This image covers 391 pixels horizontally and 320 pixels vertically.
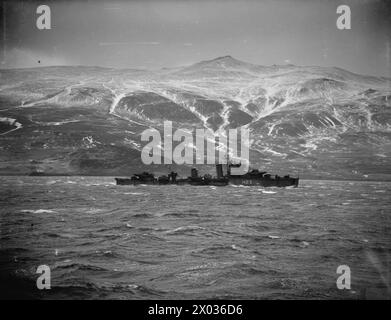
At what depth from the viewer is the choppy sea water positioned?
36.4 metres

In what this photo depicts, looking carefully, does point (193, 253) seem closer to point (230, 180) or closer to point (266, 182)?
point (266, 182)

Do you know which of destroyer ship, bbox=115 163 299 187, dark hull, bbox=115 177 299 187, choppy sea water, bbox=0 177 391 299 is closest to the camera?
choppy sea water, bbox=0 177 391 299

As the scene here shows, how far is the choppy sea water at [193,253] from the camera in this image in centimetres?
3638

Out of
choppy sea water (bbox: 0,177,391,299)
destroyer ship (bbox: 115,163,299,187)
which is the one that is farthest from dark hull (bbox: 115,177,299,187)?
choppy sea water (bbox: 0,177,391,299)

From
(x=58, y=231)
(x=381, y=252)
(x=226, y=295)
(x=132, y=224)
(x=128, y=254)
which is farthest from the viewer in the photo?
(x=132, y=224)

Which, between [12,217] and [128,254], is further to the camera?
[12,217]

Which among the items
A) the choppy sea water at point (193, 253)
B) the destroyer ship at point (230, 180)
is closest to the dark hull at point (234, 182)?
the destroyer ship at point (230, 180)

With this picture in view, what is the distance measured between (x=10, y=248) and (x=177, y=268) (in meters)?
18.0

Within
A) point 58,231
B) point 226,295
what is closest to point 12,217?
point 58,231

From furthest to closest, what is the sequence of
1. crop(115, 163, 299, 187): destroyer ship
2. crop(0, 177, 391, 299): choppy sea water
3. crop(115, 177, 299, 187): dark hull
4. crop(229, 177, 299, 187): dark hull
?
crop(115, 163, 299, 187): destroyer ship, crop(115, 177, 299, 187): dark hull, crop(229, 177, 299, 187): dark hull, crop(0, 177, 391, 299): choppy sea water

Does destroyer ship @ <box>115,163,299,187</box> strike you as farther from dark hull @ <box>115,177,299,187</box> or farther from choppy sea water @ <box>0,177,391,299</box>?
choppy sea water @ <box>0,177,391,299</box>

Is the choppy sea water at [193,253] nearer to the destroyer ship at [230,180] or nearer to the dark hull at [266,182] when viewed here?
the dark hull at [266,182]

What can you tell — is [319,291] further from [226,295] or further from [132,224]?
[132,224]

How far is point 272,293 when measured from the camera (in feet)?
118
